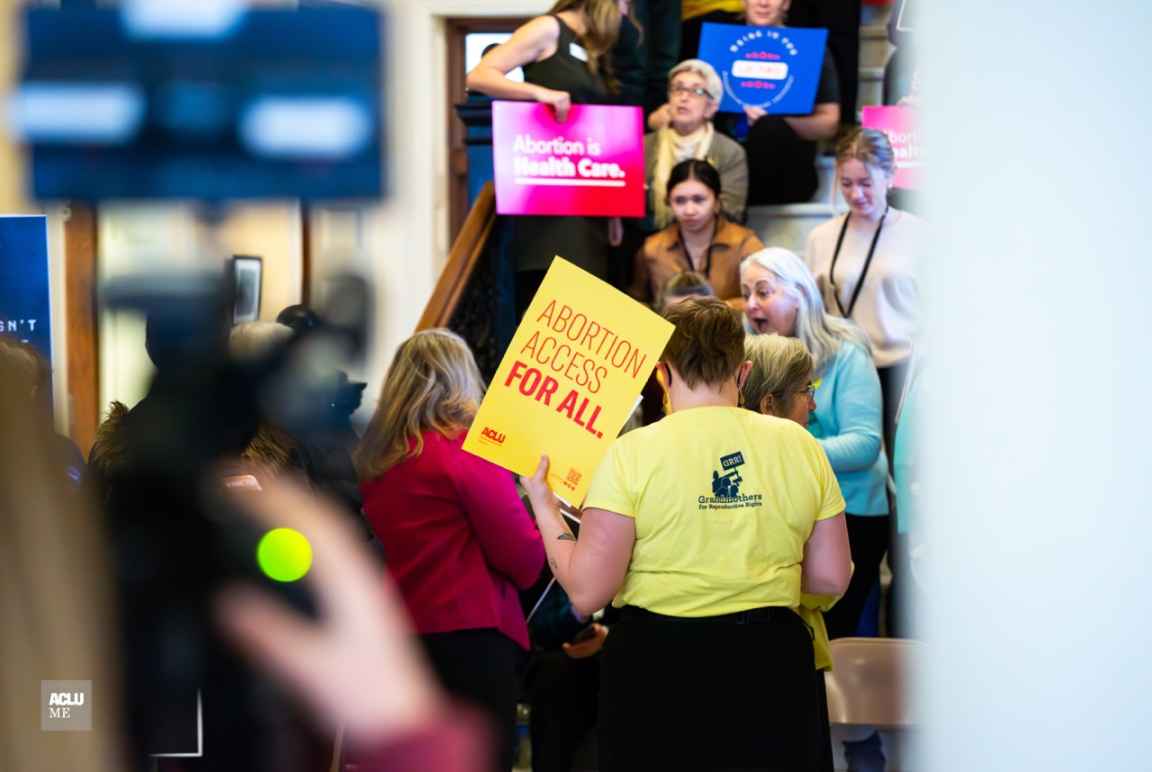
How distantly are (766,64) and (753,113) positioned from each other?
7.5 inches

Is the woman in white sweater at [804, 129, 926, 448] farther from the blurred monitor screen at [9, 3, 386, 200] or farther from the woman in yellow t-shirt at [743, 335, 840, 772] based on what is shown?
the blurred monitor screen at [9, 3, 386, 200]

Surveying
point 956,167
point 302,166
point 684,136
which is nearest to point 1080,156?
point 956,167

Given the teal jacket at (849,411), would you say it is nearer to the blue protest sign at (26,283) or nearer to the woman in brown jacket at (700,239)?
the woman in brown jacket at (700,239)

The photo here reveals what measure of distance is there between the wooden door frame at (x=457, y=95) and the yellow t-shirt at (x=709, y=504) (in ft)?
16.7

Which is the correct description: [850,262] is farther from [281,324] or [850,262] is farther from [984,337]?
[984,337]

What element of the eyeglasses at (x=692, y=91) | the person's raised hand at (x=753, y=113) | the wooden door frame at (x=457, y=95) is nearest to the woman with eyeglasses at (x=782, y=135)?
the person's raised hand at (x=753, y=113)

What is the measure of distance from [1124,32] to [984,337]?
238 mm

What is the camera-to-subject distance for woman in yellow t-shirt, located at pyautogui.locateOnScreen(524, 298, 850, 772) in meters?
2.36

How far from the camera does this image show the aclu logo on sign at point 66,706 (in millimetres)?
1923

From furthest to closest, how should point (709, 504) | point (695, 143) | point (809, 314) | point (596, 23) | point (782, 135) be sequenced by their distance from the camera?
point (782, 135) → point (695, 143) → point (596, 23) → point (809, 314) → point (709, 504)

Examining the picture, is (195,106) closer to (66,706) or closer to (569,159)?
(66,706)

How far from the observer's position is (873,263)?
4617 mm

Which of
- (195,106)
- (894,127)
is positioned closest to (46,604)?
(195,106)

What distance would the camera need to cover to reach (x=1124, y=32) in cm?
101
